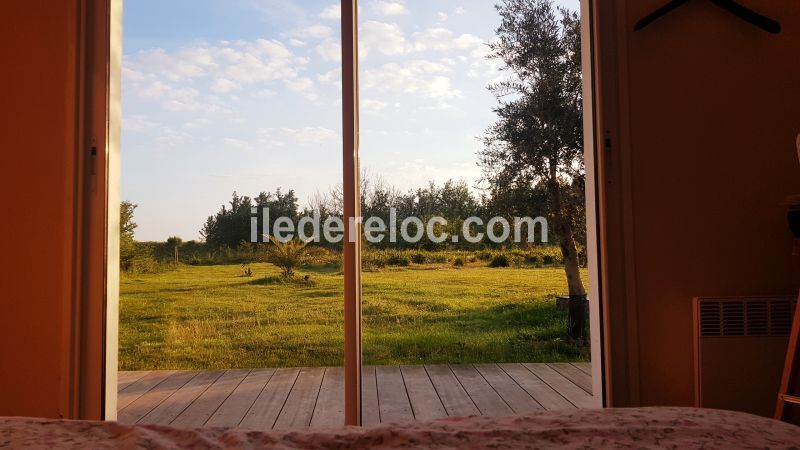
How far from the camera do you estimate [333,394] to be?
122 inches

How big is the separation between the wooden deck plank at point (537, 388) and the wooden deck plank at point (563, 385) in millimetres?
34

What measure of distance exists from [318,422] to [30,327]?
127 centimetres

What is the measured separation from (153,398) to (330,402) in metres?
1.05

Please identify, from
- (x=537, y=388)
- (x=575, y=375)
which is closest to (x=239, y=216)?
(x=537, y=388)

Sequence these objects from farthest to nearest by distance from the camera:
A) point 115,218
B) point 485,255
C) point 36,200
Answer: point 485,255 < point 115,218 < point 36,200

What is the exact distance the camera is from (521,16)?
405 centimetres

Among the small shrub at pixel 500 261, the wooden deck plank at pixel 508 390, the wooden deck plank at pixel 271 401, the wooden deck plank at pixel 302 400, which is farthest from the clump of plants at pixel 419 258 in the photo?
the wooden deck plank at pixel 271 401

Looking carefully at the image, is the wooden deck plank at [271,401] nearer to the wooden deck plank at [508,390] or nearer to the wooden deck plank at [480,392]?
the wooden deck plank at [480,392]

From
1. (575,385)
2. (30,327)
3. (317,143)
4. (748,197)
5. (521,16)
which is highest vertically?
(521,16)

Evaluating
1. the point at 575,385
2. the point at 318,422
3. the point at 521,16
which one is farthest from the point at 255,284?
the point at 521,16

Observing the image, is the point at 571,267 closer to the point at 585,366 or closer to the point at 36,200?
the point at 585,366

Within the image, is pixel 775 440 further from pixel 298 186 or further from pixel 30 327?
pixel 298 186

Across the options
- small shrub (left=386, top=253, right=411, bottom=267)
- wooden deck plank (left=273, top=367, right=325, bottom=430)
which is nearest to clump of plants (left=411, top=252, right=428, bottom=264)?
small shrub (left=386, top=253, right=411, bottom=267)

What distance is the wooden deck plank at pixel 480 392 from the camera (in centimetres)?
286
